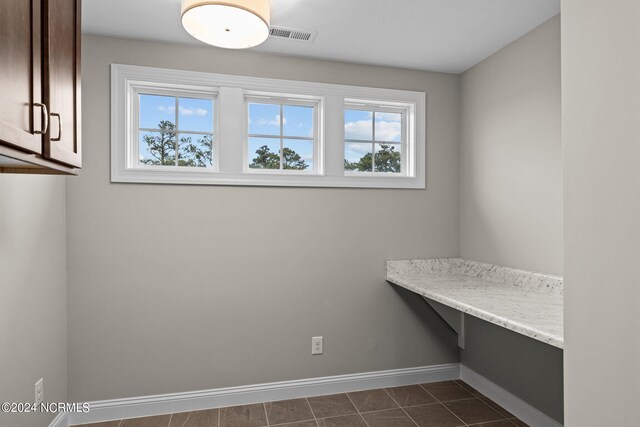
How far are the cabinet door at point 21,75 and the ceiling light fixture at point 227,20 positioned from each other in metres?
0.72

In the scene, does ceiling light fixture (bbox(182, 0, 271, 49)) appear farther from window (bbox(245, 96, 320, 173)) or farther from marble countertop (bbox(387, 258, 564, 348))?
marble countertop (bbox(387, 258, 564, 348))

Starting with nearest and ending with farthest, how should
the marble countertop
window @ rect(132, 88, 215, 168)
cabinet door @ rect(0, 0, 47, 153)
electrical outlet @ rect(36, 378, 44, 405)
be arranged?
cabinet door @ rect(0, 0, 47, 153) < the marble countertop < electrical outlet @ rect(36, 378, 44, 405) < window @ rect(132, 88, 215, 168)

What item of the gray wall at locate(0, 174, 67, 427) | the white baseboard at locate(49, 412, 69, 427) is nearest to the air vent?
the gray wall at locate(0, 174, 67, 427)

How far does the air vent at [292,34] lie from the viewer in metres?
2.31

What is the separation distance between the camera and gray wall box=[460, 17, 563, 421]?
7.27ft

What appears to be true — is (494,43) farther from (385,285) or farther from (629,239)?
(629,239)

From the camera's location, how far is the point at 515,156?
2.52 meters

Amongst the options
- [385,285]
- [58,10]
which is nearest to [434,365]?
[385,285]

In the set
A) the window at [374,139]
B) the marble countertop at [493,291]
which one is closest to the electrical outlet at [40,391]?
the marble countertop at [493,291]

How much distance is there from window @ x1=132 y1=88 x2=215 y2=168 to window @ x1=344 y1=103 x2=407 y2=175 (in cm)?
100

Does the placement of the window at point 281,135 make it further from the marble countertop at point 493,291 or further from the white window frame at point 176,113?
the marble countertop at point 493,291

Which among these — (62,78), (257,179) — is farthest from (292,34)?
(62,78)

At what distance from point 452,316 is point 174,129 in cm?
236

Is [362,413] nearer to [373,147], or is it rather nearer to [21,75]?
[373,147]
